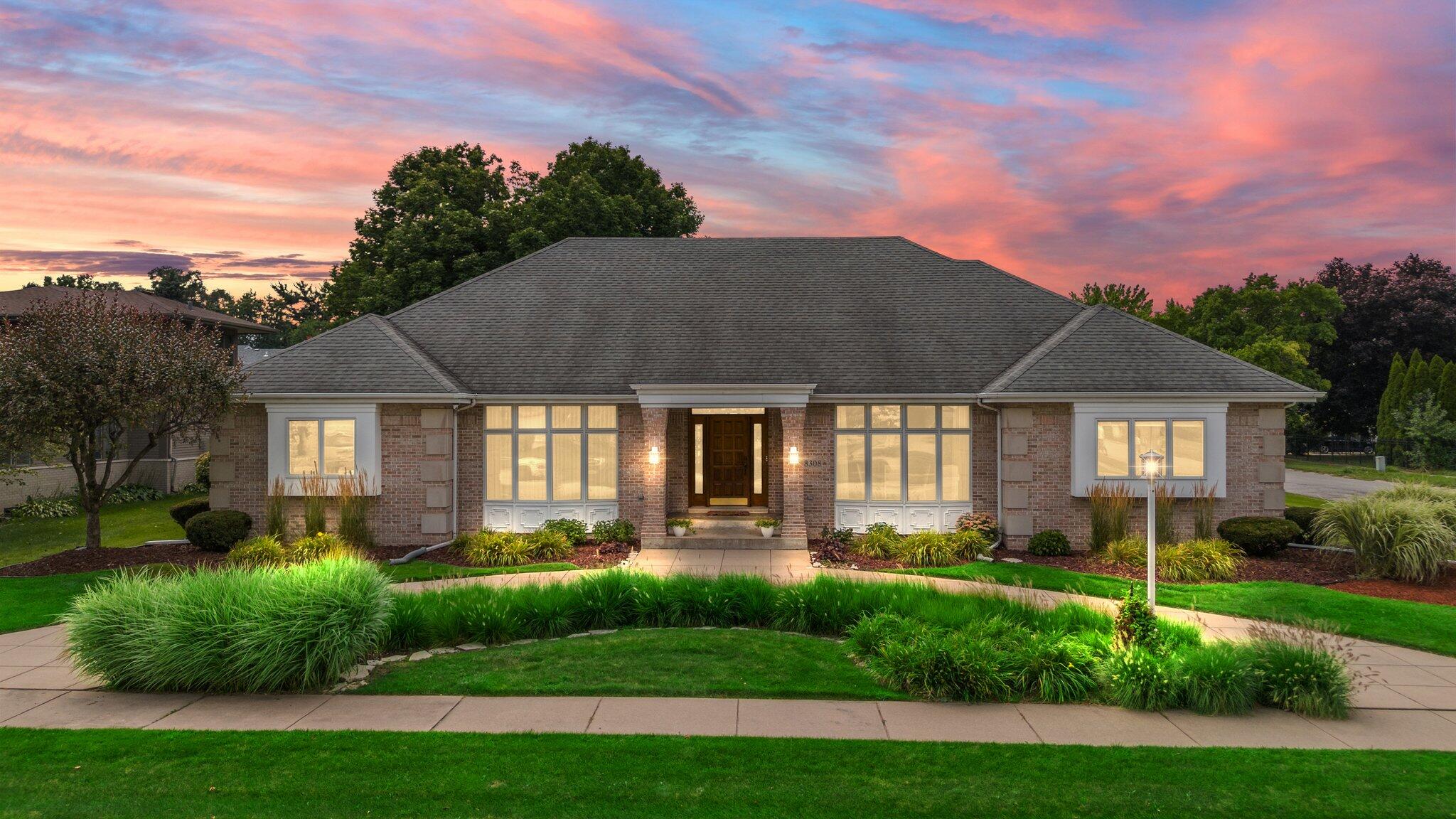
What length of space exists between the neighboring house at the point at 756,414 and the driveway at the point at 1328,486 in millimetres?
16151

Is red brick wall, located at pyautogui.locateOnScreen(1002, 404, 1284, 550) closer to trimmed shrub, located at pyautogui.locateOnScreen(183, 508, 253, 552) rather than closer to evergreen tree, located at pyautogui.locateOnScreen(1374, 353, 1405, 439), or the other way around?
trimmed shrub, located at pyautogui.locateOnScreen(183, 508, 253, 552)

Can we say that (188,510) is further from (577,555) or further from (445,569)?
(577,555)

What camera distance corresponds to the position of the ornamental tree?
15359 millimetres

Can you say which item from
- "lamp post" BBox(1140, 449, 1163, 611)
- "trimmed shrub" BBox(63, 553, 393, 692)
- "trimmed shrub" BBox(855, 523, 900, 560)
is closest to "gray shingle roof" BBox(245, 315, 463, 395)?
"trimmed shrub" BBox(63, 553, 393, 692)

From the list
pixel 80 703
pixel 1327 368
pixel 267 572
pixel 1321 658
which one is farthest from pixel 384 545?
pixel 1327 368

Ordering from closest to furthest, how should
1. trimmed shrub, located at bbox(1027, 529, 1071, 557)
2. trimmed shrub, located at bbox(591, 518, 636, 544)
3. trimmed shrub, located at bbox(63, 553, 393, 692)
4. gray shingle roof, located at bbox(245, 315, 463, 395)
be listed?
trimmed shrub, located at bbox(63, 553, 393, 692), trimmed shrub, located at bbox(1027, 529, 1071, 557), gray shingle roof, located at bbox(245, 315, 463, 395), trimmed shrub, located at bbox(591, 518, 636, 544)

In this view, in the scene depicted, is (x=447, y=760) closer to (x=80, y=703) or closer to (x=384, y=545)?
(x=80, y=703)

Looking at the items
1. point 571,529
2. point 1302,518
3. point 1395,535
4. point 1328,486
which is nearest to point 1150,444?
point 1302,518

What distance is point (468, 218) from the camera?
31.4 meters

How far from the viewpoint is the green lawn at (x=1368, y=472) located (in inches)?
1421

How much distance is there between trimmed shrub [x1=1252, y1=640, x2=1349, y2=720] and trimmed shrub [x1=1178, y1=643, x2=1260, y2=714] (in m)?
0.14

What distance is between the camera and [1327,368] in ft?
196

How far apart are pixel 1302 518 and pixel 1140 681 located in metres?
12.8

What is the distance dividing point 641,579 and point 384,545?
885cm
